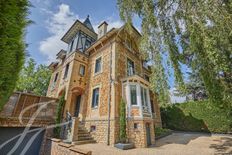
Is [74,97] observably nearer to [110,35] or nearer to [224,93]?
[110,35]

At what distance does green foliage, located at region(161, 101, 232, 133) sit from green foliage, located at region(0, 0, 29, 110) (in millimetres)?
13177

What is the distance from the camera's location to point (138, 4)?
5.07m

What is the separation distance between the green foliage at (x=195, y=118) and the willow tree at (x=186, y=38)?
8.54m

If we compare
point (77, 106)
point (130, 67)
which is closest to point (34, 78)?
point (77, 106)

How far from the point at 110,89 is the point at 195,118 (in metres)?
10.4

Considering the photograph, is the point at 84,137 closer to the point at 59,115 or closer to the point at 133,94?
the point at 59,115

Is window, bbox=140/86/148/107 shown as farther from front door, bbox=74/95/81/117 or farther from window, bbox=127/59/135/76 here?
front door, bbox=74/95/81/117

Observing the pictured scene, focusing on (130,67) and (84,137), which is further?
(130,67)

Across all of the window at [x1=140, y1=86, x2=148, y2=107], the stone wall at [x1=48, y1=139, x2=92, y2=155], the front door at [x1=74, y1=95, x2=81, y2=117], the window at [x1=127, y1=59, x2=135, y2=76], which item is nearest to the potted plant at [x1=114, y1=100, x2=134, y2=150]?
the window at [x1=140, y1=86, x2=148, y2=107]

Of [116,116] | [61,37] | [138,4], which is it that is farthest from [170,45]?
[61,37]

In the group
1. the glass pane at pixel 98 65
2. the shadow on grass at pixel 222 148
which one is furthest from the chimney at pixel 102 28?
the shadow on grass at pixel 222 148

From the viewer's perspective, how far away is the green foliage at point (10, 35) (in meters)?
1.58

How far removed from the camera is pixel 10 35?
1.71 m

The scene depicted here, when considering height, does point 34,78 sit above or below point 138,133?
above
